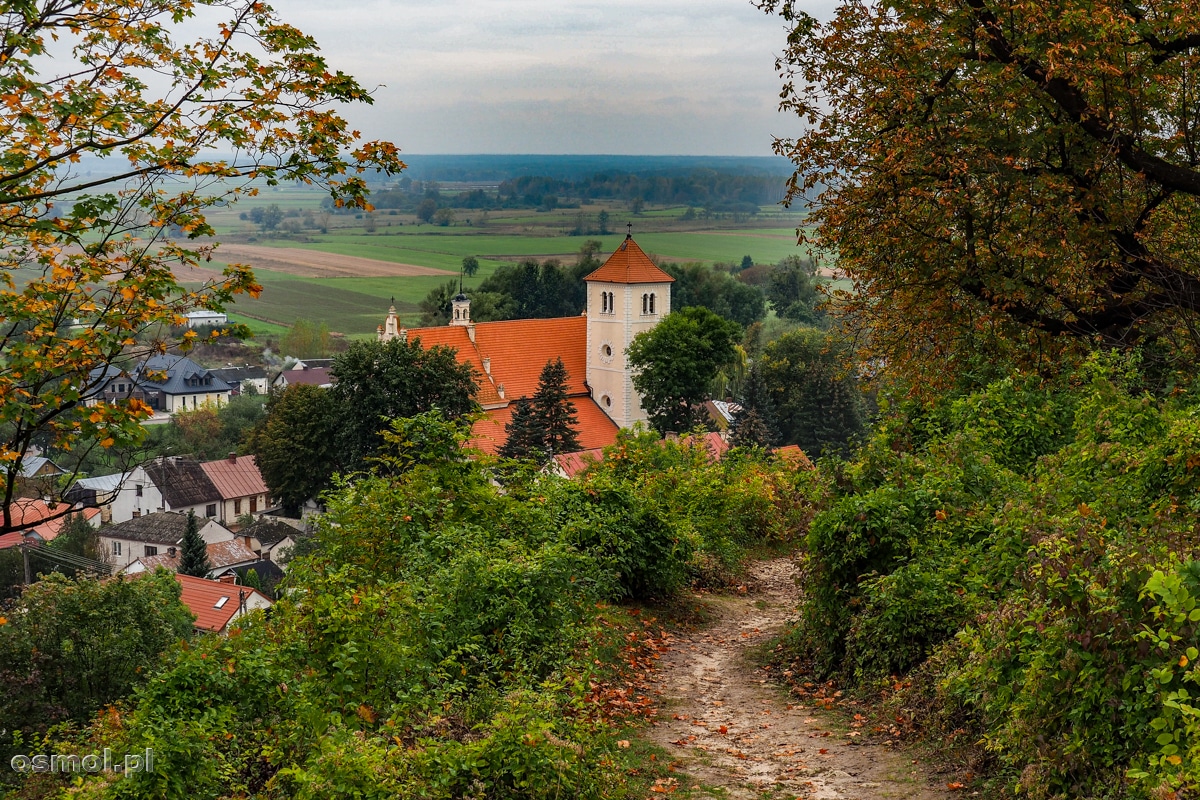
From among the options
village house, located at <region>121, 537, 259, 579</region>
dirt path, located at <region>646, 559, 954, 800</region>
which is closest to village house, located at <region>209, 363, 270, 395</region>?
village house, located at <region>121, 537, 259, 579</region>

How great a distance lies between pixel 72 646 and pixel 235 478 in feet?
147

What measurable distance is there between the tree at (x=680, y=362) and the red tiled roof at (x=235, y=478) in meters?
23.3

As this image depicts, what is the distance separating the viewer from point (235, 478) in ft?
202

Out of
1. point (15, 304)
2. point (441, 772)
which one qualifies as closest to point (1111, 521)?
point (441, 772)

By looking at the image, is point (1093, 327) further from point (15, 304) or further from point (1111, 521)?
point (15, 304)

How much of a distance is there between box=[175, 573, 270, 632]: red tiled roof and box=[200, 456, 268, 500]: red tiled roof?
87.7 ft

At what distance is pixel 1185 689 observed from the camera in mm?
4402

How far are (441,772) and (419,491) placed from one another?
4.45m

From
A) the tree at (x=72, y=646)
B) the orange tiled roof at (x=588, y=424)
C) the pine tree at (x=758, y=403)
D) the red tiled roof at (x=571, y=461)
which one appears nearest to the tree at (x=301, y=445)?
the orange tiled roof at (x=588, y=424)

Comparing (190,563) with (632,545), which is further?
(190,563)

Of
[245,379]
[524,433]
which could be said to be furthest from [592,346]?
[245,379]

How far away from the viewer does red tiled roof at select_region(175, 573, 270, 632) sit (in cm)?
3058

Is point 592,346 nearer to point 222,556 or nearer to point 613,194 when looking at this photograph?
point 222,556

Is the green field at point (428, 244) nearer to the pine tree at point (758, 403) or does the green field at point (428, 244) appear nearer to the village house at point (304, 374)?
the village house at point (304, 374)
